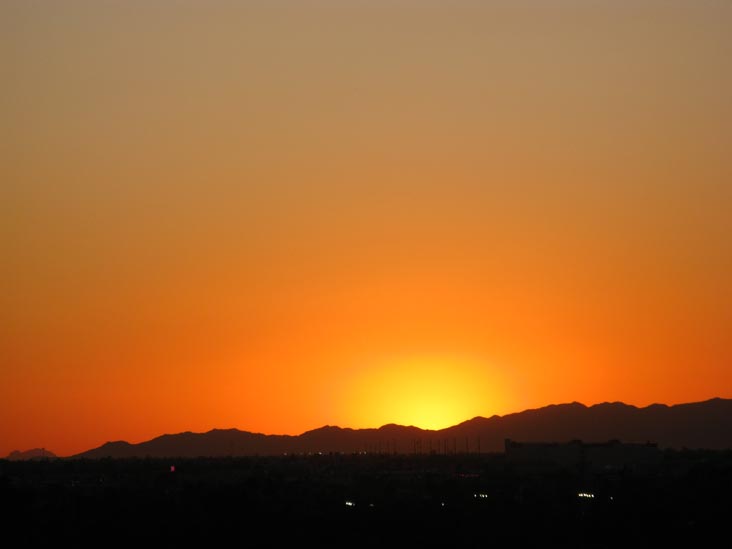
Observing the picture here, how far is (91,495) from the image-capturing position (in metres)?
126

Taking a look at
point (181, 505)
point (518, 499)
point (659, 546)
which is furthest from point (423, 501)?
point (659, 546)

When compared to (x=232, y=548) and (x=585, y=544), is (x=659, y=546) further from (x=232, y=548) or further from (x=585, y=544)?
(x=232, y=548)

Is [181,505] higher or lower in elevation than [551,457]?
lower

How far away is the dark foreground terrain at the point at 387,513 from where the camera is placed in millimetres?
84688

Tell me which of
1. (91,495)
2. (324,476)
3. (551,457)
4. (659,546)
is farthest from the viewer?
(551,457)

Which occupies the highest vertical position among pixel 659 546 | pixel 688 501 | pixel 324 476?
pixel 324 476

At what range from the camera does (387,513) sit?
98.9 meters

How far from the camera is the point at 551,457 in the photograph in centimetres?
18462

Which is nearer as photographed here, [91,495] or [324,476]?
[91,495]

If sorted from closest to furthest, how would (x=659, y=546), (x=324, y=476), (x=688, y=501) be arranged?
1. (x=659, y=546)
2. (x=688, y=501)
3. (x=324, y=476)

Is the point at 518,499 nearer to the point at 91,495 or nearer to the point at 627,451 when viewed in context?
A: the point at 91,495

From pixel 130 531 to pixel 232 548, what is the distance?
393 inches

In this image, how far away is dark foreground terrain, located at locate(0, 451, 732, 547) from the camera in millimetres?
84688

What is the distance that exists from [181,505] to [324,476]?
61.1 metres
